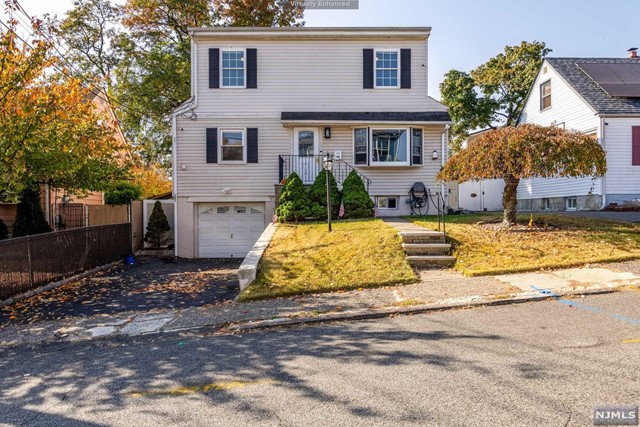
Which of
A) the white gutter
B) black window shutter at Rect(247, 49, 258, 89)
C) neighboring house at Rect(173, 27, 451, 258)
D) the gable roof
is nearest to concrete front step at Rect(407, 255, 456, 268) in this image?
neighboring house at Rect(173, 27, 451, 258)

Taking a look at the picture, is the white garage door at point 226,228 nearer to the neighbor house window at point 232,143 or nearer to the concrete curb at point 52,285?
the neighbor house window at point 232,143

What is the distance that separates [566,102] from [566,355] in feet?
60.9

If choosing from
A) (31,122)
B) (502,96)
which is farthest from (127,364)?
(502,96)

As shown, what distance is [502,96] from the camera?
28719 mm

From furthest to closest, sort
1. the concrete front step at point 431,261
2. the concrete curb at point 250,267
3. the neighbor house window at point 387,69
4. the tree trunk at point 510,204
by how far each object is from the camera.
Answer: the neighbor house window at point 387,69 < the tree trunk at point 510,204 < the concrete front step at point 431,261 < the concrete curb at point 250,267

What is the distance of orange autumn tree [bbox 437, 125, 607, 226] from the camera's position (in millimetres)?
Answer: 9609

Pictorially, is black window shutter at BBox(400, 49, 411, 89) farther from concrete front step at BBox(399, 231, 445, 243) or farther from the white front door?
concrete front step at BBox(399, 231, 445, 243)

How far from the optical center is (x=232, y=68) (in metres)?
15.9

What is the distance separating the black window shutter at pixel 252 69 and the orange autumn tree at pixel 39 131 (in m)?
5.31

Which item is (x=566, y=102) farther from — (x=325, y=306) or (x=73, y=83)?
(x=73, y=83)

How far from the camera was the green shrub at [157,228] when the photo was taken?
16.5 meters

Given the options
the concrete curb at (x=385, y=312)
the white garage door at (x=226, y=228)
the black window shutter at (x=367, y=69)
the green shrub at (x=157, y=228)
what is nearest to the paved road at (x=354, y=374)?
the concrete curb at (x=385, y=312)

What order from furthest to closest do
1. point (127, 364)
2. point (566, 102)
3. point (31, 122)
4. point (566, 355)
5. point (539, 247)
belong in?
point (566, 102) → point (539, 247) → point (31, 122) → point (127, 364) → point (566, 355)

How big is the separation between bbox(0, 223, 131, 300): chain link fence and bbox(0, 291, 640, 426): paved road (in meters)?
3.64
